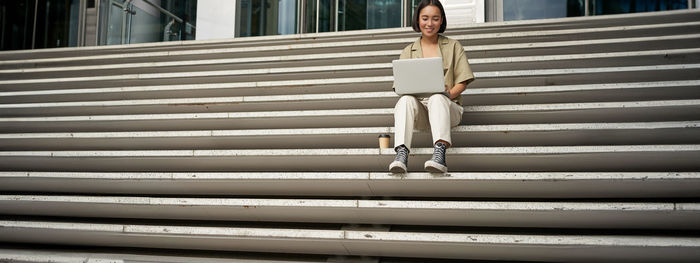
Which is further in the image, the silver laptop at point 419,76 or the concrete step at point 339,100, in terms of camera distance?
the concrete step at point 339,100

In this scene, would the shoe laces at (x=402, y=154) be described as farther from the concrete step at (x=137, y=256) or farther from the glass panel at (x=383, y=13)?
the glass panel at (x=383, y=13)

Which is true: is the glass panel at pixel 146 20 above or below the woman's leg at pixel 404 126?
above

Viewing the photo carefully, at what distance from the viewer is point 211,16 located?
815cm

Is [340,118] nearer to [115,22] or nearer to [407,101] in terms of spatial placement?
[407,101]

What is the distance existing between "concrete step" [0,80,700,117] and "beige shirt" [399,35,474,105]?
46 cm

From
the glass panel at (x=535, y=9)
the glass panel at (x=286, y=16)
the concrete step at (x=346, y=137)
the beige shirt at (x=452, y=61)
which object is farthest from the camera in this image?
the glass panel at (x=286, y=16)

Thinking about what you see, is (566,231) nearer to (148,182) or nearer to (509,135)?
(509,135)

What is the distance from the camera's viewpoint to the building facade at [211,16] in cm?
722

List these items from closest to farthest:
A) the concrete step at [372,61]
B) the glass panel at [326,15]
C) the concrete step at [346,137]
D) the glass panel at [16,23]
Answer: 1. the concrete step at [346,137]
2. the concrete step at [372,61]
3. the glass panel at [326,15]
4. the glass panel at [16,23]

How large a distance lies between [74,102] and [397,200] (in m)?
2.97

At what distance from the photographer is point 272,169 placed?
311 cm

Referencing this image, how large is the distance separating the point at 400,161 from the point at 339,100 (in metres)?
1.19

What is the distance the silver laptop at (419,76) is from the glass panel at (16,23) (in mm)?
9115

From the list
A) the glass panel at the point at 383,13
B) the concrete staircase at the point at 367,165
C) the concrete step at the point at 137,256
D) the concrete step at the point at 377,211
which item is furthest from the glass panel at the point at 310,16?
the concrete step at the point at 137,256
